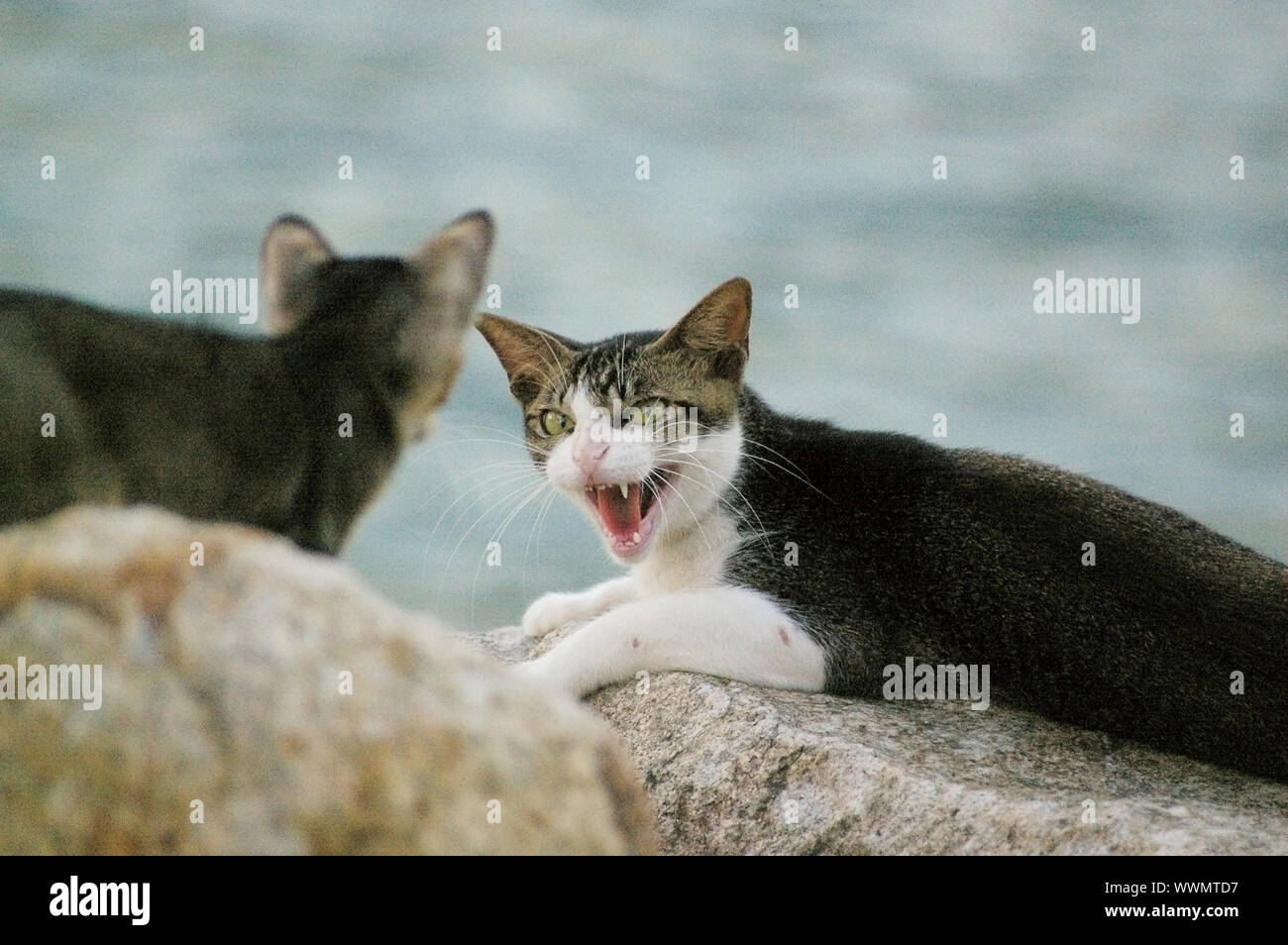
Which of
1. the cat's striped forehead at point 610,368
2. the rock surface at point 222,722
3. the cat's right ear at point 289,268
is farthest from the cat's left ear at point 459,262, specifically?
the cat's striped forehead at point 610,368

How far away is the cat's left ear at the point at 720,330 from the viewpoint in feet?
14.2

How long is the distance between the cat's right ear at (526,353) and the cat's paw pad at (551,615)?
2.89 ft

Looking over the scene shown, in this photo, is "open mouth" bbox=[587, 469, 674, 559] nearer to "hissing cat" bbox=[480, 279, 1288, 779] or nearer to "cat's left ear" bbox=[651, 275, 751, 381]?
"hissing cat" bbox=[480, 279, 1288, 779]

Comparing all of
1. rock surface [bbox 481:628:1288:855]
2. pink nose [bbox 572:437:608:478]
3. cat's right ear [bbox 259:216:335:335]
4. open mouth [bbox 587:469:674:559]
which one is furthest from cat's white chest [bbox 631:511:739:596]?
cat's right ear [bbox 259:216:335:335]

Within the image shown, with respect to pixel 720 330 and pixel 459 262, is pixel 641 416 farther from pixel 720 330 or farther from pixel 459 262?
pixel 459 262

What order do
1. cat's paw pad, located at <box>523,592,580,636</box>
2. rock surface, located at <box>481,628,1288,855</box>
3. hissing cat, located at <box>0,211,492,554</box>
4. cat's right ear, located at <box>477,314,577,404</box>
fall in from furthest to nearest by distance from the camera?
1. cat's paw pad, located at <box>523,592,580,636</box>
2. cat's right ear, located at <box>477,314,577,404</box>
3. rock surface, located at <box>481,628,1288,855</box>
4. hissing cat, located at <box>0,211,492,554</box>

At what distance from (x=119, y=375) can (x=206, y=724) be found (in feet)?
2.56

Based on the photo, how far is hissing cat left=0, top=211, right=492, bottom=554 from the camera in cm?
237

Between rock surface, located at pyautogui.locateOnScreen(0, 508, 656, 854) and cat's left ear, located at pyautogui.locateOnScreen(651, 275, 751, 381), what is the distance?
2.39 meters

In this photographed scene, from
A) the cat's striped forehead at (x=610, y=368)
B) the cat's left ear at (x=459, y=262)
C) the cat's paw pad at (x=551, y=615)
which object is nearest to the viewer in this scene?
the cat's left ear at (x=459, y=262)

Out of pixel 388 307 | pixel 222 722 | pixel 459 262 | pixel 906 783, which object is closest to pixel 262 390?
pixel 388 307

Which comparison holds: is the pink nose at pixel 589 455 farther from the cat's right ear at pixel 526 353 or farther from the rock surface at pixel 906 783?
the rock surface at pixel 906 783

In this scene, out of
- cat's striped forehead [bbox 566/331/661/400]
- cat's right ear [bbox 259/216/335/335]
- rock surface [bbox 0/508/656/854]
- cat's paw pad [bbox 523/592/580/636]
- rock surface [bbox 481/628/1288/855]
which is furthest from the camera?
cat's paw pad [bbox 523/592/580/636]
